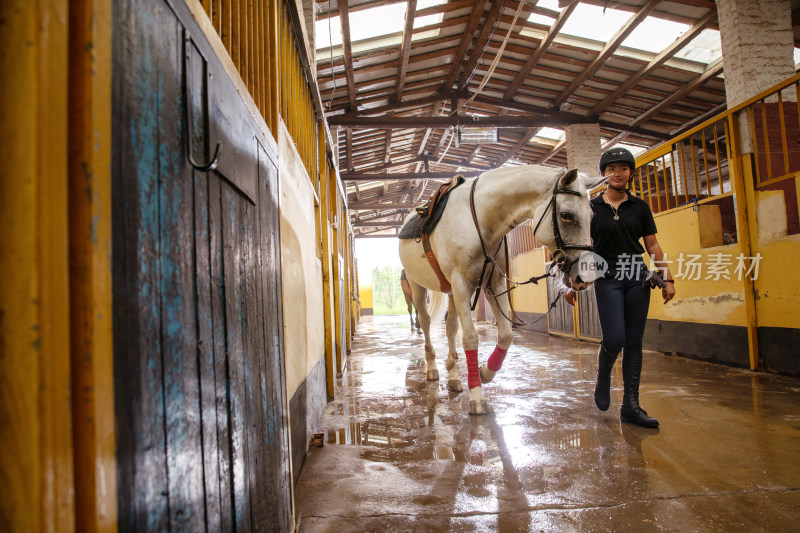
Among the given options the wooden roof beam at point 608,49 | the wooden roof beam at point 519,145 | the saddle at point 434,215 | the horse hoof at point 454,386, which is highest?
the wooden roof beam at point 608,49

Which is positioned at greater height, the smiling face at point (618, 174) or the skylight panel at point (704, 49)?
the skylight panel at point (704, 49)

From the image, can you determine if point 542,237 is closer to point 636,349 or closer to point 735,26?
point 636,349

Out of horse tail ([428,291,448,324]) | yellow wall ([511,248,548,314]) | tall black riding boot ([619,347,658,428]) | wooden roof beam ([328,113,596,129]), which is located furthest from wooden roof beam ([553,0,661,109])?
tall black riding boot ([619,347,658,428])

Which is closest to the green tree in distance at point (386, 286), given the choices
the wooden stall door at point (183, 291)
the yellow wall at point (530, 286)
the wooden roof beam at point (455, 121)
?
the yellow wall at point (530, 286)

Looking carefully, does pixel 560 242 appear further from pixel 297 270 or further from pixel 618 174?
pixel 297 270

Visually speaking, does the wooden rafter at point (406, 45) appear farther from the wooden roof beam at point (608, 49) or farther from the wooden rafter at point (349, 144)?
the wooden roof beam at point (608, 49)

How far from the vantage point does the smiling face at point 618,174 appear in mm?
2629

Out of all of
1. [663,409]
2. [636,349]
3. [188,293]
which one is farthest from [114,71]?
[663,409]

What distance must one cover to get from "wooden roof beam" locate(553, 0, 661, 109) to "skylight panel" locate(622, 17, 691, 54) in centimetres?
23

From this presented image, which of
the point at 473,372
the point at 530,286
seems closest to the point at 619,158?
the point at 473,372

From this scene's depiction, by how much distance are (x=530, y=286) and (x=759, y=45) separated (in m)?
5.47

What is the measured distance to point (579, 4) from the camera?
21.5 feet

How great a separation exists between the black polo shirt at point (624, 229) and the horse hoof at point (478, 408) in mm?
1306

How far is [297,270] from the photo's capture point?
212 cm
